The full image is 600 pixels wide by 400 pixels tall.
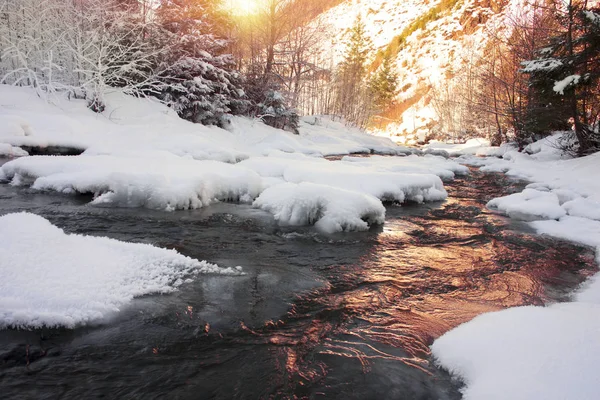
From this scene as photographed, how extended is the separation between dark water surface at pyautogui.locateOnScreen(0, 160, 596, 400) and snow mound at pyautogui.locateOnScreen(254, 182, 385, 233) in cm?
23

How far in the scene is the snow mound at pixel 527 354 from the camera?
5.83 ft

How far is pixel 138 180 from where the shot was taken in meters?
5.65

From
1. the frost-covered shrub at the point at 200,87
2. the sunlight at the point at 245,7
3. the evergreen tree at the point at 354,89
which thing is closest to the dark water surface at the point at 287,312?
the frost-covered shrub at the point at 200,87

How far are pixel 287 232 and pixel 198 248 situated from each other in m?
1.35

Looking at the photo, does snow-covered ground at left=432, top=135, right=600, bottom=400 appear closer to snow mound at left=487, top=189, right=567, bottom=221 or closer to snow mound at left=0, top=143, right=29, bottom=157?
snow mound at left=487, top=189, right=567, bottom=221

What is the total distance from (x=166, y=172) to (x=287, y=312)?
4.36 m

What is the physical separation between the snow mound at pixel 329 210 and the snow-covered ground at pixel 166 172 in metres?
0.02

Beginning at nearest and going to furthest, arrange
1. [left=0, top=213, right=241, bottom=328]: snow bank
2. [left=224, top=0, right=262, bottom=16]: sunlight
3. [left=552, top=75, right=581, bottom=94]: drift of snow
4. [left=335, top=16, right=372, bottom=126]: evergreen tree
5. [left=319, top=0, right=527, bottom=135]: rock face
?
[left=0, top=213, right=241, bottom=328]: snow bank < [left=552, top=75, right=581, bottom=94]: drift of snow < [left=224, top=0, right=262, bottom=16]: sunlight < [left=335, top=16, right=372, bottom=126]: evergreen tree < [left=319, top=0, right=527, bottom=135]: rock face

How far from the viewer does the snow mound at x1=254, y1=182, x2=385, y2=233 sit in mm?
5074

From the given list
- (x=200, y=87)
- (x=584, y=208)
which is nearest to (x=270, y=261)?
(x=584, y=208)

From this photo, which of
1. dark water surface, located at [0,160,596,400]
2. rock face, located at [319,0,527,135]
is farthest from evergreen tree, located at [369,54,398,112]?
dark water surface, located at [0,160,596,400]

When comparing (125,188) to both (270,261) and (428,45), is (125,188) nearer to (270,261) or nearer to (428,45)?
(270,261)

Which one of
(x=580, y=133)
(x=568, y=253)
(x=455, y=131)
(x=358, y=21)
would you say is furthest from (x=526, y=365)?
(x=358, y=21)

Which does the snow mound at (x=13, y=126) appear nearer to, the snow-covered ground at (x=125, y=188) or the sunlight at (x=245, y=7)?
the snow-covered ground at (x=125, y=188)
